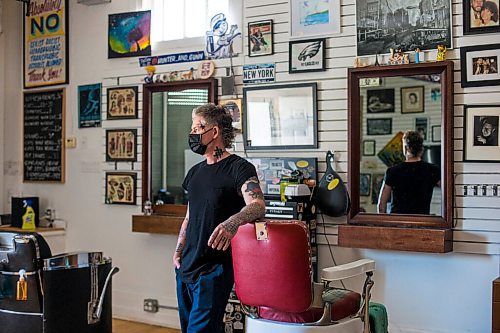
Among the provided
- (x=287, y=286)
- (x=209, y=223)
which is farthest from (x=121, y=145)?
Result: (x=287, y=286)

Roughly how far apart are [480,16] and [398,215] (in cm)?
136

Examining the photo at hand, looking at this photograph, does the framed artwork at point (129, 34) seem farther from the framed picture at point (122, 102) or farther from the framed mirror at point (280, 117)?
the framed mirror at point (280, 117)

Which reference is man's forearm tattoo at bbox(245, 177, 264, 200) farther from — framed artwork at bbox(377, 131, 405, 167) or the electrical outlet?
the electrical outlet

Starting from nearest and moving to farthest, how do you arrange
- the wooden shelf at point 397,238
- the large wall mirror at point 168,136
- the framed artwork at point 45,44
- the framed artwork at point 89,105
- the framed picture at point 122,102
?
the wooden shelf at point 397,238 < the large wall mirror at point 168,136 < the framed picture at point 122,102 < the framed artwork at point 89,105 < the framed artwork at point 45,44

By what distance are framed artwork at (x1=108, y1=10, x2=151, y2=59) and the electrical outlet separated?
2.06m

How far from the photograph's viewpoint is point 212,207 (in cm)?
309

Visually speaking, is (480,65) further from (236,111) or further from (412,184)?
(236,111)

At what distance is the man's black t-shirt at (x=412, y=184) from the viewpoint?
4199 mm

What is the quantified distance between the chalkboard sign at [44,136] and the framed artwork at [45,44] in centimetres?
14

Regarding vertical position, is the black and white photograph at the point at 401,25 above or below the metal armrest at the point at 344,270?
above

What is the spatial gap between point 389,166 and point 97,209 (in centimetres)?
274

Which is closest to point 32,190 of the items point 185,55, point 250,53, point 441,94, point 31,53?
point 31,53

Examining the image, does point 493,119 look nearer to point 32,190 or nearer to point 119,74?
point 119,74

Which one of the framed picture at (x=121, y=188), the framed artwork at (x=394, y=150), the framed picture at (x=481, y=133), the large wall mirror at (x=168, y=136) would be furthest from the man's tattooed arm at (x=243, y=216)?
the framed picture at (x=121, y=188)
